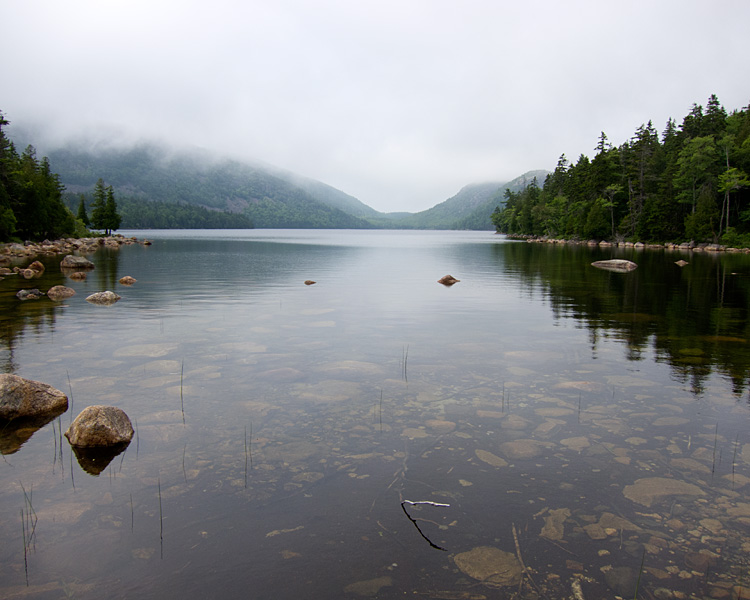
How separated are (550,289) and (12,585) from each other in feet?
116

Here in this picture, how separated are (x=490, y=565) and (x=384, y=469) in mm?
2705

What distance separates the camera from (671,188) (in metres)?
102

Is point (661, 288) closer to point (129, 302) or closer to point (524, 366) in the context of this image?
point (524, 366)

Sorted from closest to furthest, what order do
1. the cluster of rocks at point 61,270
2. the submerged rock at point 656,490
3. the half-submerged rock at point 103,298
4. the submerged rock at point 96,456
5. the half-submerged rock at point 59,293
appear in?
the submerged rock at point 656,490, the submerged rock at point 96,456, the half-submerged rock at point 103,298, the cluster of rocks at point 61,270, the half-submerged rock at point 59,293

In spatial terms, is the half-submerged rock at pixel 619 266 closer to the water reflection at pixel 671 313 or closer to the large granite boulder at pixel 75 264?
the water reflection at pixel 671 313

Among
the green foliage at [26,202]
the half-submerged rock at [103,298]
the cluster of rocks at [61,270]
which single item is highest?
the green foliage at [26,202]

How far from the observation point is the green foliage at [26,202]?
76.9 m

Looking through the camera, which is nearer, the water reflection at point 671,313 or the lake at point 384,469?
the lake at point 384,469

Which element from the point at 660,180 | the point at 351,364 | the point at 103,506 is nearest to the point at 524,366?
the point at 351,364

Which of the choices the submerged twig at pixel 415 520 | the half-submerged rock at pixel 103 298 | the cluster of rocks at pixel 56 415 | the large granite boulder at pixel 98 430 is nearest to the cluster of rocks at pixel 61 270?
the half-submerged rock at pixel 103 298

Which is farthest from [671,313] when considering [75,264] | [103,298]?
[75,264]

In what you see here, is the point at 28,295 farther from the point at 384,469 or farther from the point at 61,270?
the point at 384,469

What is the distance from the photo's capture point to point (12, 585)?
5.80m

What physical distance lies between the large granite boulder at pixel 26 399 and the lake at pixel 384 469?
1.96ft
